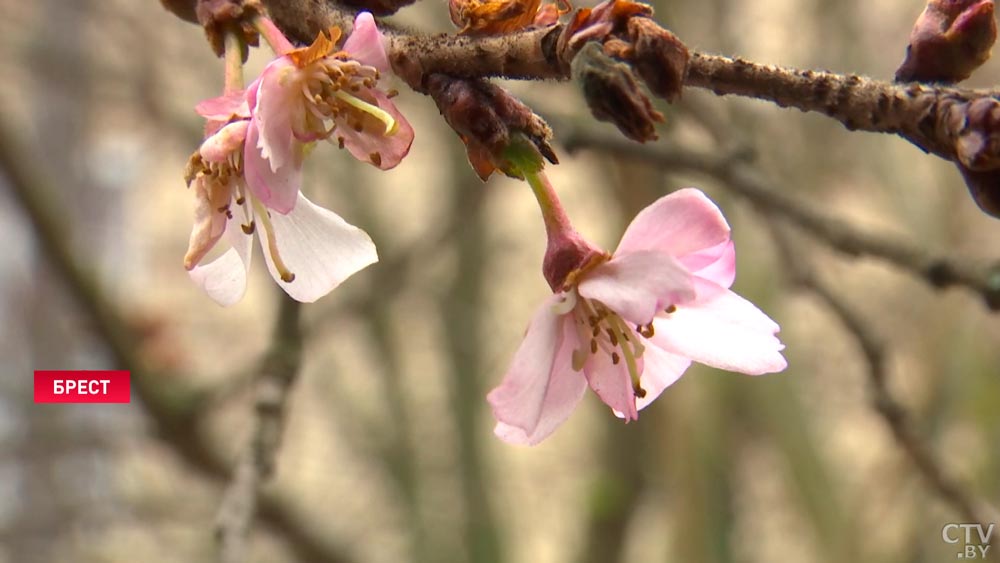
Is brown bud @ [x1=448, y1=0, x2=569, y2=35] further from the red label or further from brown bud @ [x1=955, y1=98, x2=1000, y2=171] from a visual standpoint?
the red label

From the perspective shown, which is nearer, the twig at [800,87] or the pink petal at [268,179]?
the twig at [800,87]

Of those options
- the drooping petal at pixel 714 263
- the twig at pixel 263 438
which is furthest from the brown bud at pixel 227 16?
the twig at pixel 263 438

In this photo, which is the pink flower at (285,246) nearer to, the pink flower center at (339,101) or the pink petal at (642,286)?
the pink flower center at (339,101)

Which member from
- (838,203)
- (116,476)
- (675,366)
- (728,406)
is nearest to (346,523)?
(116,476)

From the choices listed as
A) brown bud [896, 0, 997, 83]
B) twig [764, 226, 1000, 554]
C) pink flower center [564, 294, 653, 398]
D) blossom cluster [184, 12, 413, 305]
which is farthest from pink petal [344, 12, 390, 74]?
twig [764, 226, 1000, 554]

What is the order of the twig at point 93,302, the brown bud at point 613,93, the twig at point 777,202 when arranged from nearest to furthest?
1. the brown bud at point 613,93
2. the twig at point 777,202
3. the twig at point 93,302
